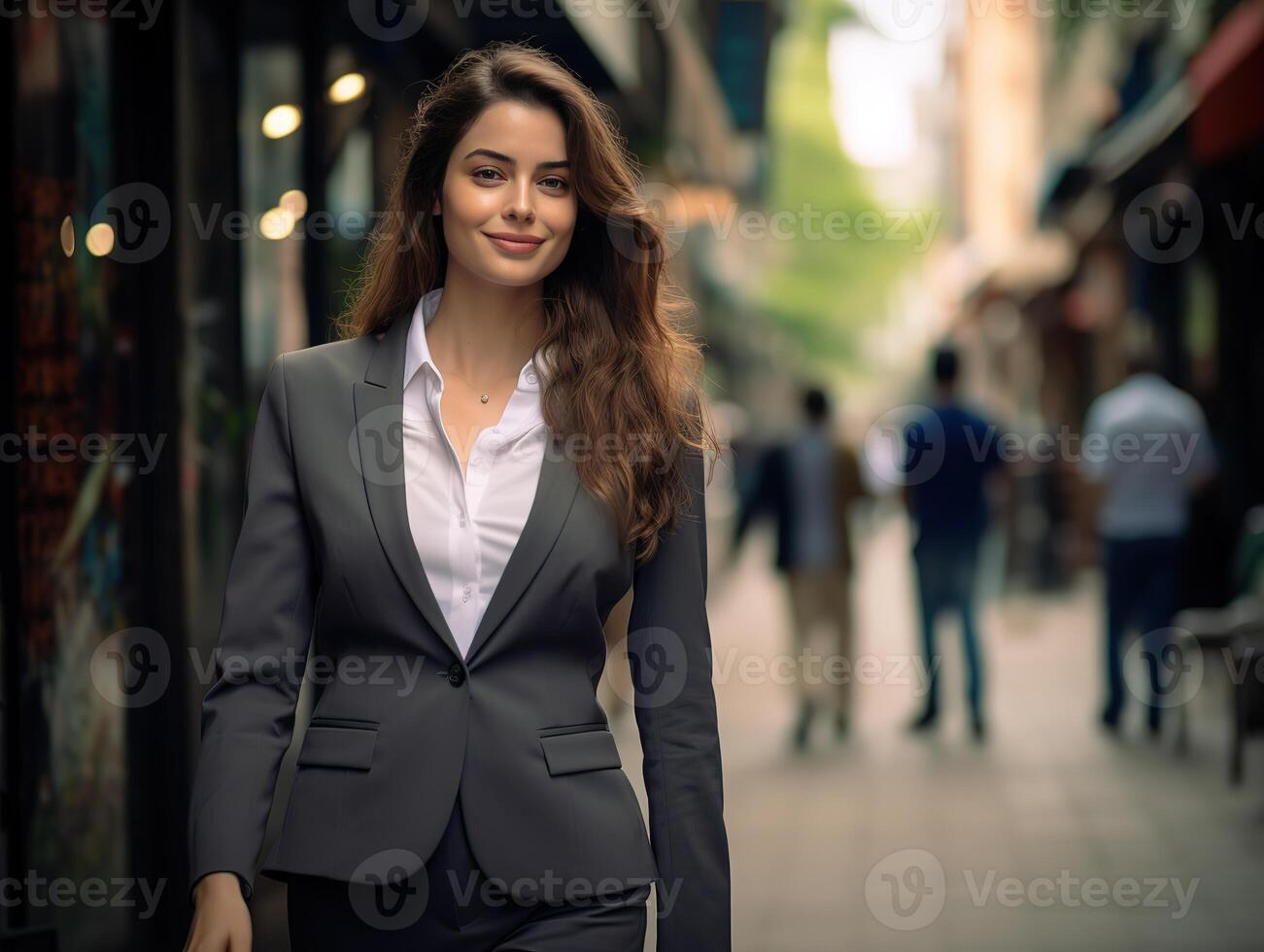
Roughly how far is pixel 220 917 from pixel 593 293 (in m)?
1.10

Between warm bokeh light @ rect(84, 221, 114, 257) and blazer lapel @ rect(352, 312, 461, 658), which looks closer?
blazer lapel @ rect(352, 312, 461, 658)

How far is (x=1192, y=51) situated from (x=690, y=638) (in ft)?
40.9

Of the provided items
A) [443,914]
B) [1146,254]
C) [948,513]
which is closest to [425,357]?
[443,914]

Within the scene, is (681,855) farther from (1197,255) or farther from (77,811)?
(1197,255)

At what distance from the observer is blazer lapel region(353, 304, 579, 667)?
2.11m

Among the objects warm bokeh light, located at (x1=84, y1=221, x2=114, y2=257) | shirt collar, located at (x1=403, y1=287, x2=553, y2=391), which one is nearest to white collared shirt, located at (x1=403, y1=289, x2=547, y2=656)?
shirt collar, located at (x1=403, y1=287, x2=553, y2=391)

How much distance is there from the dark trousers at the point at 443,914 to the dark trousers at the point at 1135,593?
24.1ft

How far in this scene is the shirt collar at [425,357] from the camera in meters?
2.32

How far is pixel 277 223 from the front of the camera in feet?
21.7

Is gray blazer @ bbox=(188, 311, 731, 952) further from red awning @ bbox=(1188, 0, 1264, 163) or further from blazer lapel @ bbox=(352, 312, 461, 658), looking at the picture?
red awning @ bbox=(1188, 0, 1264, 163)

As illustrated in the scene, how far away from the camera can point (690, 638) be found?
7.47 ft

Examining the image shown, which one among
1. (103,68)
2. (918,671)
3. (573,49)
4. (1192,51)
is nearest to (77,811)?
(103,68)

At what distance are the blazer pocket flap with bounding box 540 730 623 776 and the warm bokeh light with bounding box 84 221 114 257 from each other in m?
3.26

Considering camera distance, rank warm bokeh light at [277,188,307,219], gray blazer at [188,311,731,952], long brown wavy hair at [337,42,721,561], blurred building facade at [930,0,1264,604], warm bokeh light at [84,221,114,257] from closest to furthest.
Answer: gray blazer at [188,311,731,952], long brown wavy hair at [337,42,721,561], warm bokeh light at [84,221,114,257], warm bokeh light at [277,188,307,219], blurred building facade at [930,0,1264,604]
